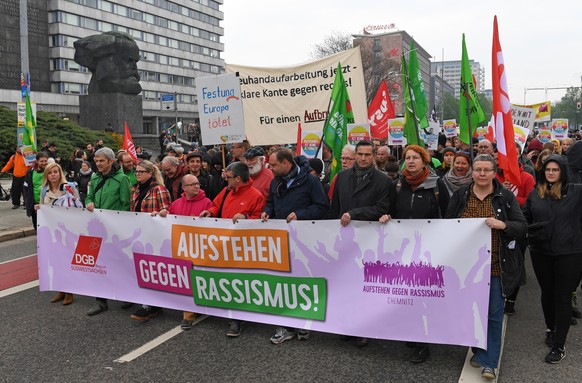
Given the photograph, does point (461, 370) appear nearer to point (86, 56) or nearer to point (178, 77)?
point (86, 56)

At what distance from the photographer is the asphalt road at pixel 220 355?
4.23 metres

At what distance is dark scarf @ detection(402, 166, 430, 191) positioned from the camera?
4.61 m

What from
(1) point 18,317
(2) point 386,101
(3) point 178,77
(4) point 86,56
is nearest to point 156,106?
(3) point 178,77

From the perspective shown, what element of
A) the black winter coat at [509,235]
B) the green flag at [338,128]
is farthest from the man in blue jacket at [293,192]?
the green flag at [338,128]

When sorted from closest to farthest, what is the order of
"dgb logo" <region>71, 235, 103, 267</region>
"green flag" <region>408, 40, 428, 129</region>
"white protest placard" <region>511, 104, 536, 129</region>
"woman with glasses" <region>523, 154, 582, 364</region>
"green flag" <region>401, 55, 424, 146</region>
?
1. "woman with glasses" <region>523, 154, 582, 364</region>
2. "dgb logo" <region>71, 235, 103, 267</region>
3. "green flag" <region>401, 55, 424, 146</region>
4. "green flag" <region>408, 40, 428, 129</region>
5. "white protest placard" <region>511, 104, 536, 129</region>

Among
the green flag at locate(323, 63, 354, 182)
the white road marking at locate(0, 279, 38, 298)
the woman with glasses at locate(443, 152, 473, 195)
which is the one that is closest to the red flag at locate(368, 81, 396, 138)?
the green flag at locate(323, 63, 354, 182)

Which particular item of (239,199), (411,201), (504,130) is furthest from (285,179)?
(504,130)

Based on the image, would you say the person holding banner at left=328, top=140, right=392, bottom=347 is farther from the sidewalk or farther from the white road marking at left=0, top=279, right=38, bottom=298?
the sidewalk

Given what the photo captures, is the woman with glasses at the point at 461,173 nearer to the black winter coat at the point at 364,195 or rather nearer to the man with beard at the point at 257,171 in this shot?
the black winter coat at the point at 364,195

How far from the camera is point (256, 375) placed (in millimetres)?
4242

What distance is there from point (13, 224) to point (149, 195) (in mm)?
7061

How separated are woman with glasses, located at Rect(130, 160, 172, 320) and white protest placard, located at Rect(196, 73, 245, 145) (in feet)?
4.07

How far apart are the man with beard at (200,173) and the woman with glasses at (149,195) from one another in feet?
3.21

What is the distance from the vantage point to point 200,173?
23.5ft
